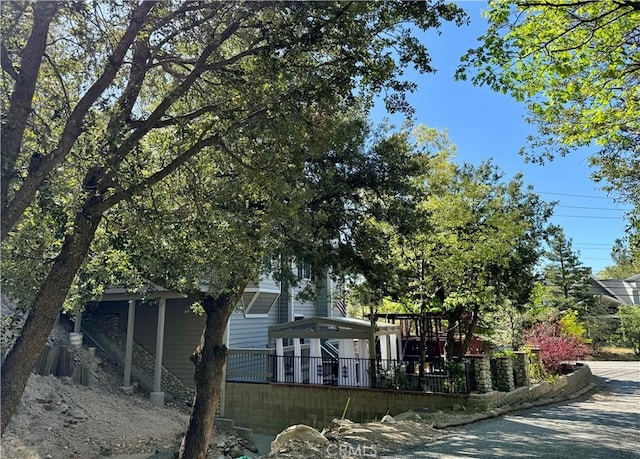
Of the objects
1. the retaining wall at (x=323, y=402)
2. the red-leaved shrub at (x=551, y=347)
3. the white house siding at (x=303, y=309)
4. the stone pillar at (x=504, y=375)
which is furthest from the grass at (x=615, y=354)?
the white house siding at (x=303, y=309)

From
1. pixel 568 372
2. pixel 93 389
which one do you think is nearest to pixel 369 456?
pixel 93 389

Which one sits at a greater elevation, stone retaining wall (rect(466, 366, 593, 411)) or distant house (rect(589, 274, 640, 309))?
distant house (rect(589, 274, 640, 309))

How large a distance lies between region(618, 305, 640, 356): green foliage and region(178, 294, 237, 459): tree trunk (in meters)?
33.1

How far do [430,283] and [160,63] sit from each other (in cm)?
919

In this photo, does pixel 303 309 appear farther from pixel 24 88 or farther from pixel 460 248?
pixel 24 88

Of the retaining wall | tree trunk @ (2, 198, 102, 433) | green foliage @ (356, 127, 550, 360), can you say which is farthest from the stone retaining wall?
tree trunk @ (2, 198, 102, 433)

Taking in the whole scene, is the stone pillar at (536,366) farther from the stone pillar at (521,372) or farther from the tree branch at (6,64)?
the tree branch at (6,64)

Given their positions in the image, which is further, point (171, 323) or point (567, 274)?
point (567, 274)

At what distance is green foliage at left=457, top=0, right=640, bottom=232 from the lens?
540 cm

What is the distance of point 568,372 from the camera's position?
18656mm

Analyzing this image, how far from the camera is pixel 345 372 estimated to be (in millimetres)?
13102

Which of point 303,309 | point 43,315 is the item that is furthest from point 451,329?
point 43,315

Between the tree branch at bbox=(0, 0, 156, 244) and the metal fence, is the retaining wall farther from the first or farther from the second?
the tree branch at bbox=(0, 0, 156, 244)

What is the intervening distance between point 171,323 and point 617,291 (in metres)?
46.3
